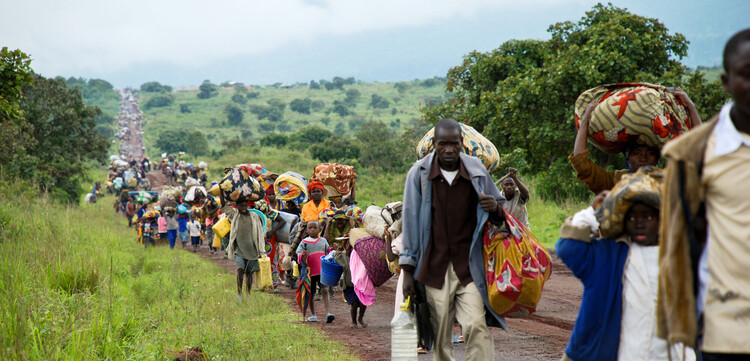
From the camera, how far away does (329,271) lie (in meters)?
10.2

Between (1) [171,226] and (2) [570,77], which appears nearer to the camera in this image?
(2) [570,77]

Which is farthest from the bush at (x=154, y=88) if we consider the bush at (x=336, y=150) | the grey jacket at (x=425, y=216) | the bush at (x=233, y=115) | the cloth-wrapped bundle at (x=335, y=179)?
the grey jacket at (x=425, y=216)

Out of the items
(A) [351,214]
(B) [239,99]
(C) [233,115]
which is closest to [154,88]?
(B) [239,99]

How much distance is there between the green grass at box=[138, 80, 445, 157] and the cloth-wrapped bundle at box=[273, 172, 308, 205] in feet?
246

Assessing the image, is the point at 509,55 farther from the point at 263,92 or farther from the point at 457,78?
the point at 263,92

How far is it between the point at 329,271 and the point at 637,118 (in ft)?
19.9

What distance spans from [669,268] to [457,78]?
88.0ft

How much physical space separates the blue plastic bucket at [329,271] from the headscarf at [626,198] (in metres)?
6.47

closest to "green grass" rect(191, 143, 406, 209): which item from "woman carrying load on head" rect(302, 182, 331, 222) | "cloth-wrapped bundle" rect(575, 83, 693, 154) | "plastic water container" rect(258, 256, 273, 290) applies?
"woman carrying load on head" rect(302, 182, 331, 222)

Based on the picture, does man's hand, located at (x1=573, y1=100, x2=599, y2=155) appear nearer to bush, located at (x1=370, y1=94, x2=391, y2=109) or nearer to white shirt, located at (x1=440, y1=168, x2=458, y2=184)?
white shirt, located at (x1=440, y1=168, x2=458, y2=184)

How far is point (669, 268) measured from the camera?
2.89m

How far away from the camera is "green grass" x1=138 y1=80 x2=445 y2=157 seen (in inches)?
4163

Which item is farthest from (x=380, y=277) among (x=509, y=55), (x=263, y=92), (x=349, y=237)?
(x=263, y=92)

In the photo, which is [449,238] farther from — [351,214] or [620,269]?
[351,214]
